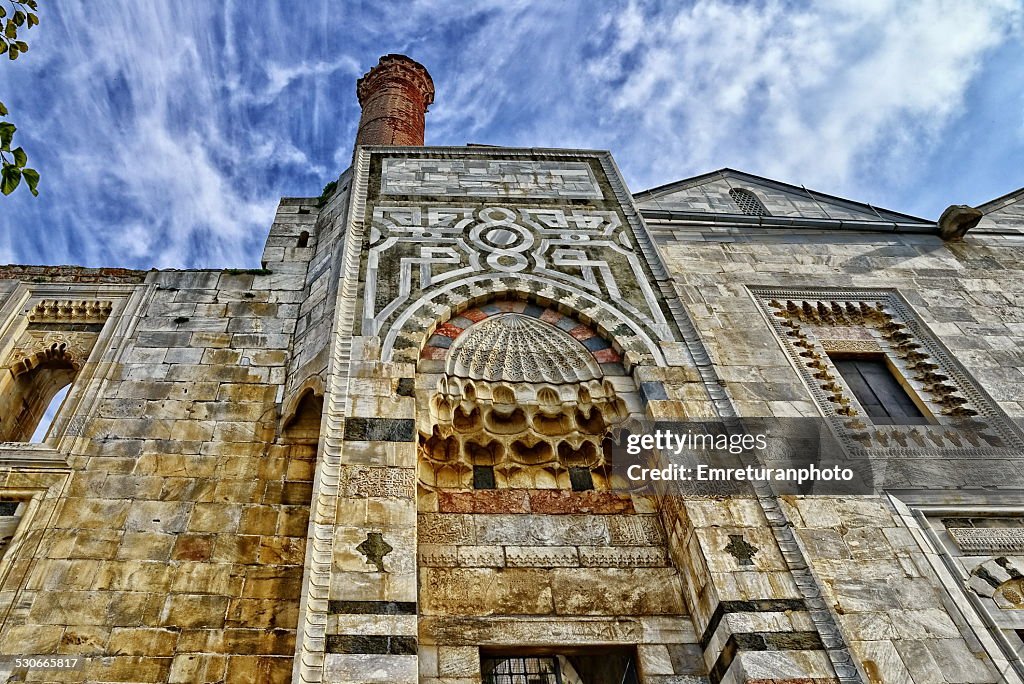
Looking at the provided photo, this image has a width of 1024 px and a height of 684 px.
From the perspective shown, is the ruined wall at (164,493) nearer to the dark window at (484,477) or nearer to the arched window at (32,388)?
the arched window at (32,388)

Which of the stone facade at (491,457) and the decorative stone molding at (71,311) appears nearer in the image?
the stone facade at (491,457)

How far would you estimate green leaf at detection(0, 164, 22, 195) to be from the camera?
318cm

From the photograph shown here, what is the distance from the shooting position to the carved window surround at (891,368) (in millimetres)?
5965

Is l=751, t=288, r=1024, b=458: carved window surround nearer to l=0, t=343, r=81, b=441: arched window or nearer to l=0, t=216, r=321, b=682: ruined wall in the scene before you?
l=0, t=216, r=321, b=682: ruined wall

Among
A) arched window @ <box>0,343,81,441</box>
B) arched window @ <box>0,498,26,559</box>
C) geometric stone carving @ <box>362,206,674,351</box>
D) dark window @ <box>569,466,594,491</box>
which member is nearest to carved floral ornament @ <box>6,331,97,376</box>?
arched window @ <box>0,343,81,441</box>

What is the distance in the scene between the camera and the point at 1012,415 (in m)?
6.23

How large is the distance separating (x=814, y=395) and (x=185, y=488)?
5.19 m

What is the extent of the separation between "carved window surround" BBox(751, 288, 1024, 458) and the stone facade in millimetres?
35

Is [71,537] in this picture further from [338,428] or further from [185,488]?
[338,428]

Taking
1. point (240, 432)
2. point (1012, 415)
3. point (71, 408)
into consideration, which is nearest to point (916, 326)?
point (1012, 415)

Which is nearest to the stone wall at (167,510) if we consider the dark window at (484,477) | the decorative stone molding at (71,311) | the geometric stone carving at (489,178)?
the decorative stone molding at (71,311)

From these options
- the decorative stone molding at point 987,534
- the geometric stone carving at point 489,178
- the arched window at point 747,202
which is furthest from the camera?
the arched window at point 747,202

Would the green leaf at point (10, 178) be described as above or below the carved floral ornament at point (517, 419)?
below

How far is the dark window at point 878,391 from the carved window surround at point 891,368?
0.24 feet
